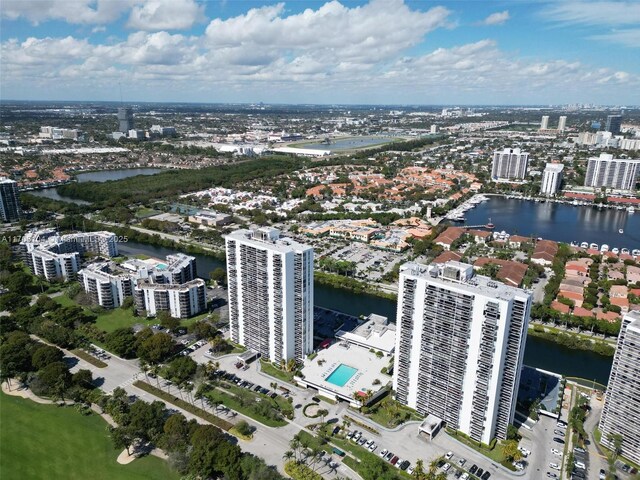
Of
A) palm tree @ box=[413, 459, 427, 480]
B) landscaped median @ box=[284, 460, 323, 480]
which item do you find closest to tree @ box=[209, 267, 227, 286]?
landscaped median @ box=[284, 460, 323, 480]

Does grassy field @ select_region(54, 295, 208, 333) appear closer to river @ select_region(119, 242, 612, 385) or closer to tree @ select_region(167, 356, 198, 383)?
tree @ select_region(167, 356, 198, 383)

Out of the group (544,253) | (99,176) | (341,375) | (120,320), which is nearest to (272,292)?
(341,375)

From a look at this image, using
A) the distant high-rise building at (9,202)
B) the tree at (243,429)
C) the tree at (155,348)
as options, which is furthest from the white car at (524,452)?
the distant high-rise building at (9,202)

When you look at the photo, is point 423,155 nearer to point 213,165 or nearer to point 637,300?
point 213,165

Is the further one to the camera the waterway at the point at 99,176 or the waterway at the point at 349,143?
the waterway at the point at 349,143

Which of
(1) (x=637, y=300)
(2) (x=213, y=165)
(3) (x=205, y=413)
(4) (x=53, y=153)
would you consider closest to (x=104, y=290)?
(3) (x=205, y=413)

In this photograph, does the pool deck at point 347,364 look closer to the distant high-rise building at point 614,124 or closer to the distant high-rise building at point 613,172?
the distant high-rise building at point 613,172
